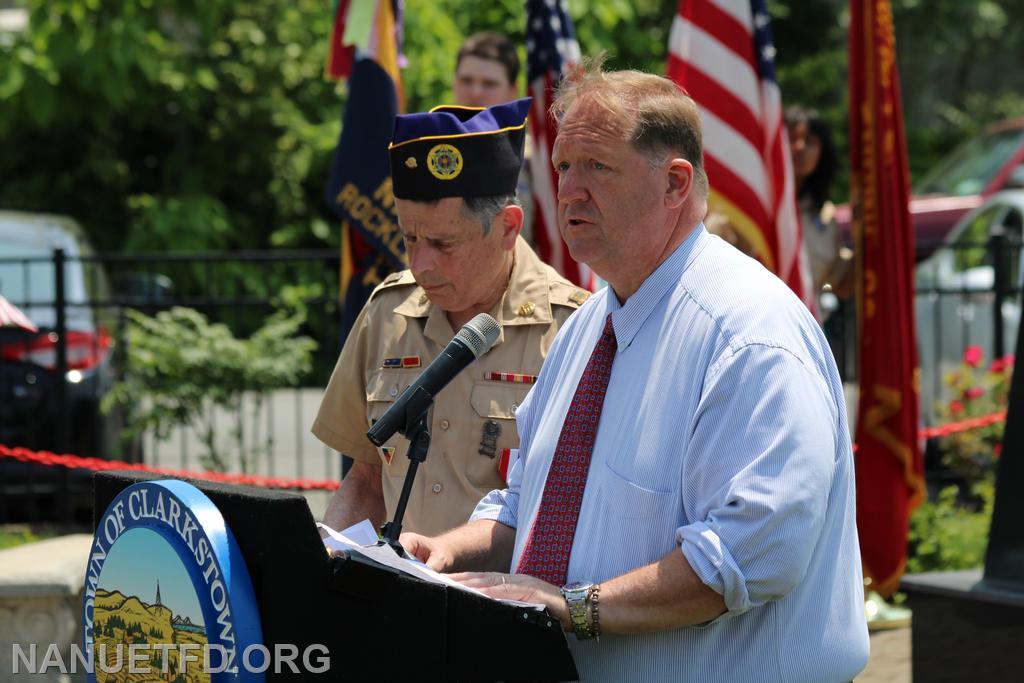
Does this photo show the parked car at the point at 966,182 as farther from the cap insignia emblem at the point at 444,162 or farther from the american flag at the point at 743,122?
the cap insignia emblem at the point at 444,162

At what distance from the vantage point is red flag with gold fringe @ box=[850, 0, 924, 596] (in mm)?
6266

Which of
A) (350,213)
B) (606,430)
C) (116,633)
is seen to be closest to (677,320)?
(606,430)

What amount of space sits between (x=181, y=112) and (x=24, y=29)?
277 centimetres

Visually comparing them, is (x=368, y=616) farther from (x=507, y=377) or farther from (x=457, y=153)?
(x=457, y=153)

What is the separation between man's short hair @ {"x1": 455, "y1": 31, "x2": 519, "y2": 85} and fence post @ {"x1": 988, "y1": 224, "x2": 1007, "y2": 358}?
3.69 metres

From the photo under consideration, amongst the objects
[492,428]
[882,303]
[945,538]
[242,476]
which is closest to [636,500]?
[492,428]

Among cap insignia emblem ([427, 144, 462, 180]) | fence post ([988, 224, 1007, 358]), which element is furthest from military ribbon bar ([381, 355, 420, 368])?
fence post ([988, 224, 1007, 358])

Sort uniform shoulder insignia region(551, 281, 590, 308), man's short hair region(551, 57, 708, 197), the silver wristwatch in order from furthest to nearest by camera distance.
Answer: uniform shoulder insignia region(551, 281, 590, 308), man's short hair region(551, 57, 708, 197), the silver wristwatch

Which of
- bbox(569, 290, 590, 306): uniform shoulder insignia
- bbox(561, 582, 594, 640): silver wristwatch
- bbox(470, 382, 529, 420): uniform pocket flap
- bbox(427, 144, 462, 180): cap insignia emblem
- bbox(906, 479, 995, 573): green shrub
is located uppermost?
bbox(427, 144, 462, 180): cap insignia emblem

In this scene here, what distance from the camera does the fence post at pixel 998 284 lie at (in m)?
8.42

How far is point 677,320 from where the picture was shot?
99.9 inches

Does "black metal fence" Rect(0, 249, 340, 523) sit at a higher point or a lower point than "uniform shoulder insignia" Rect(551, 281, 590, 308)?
lower
